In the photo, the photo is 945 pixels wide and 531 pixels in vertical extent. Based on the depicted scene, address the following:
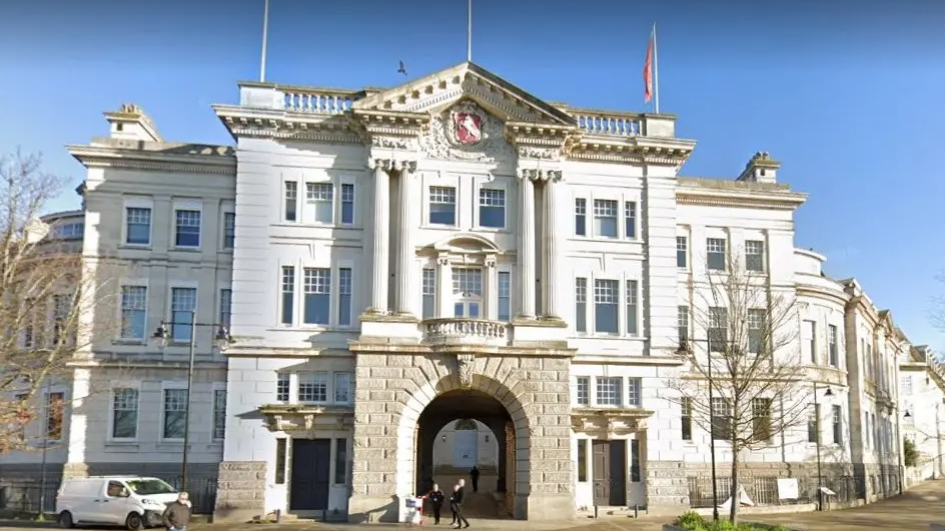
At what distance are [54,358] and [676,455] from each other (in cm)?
2575

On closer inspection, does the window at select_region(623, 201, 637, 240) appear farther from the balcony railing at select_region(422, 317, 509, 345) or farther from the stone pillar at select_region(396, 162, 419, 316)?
the stone pillar at select_region(396, 162, 419, 316)

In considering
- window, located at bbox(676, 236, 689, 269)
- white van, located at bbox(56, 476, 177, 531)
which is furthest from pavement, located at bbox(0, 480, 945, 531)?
window, located at bbox(676, 236, 689, 269)

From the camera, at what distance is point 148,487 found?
32.5m

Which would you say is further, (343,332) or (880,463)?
(880,463)

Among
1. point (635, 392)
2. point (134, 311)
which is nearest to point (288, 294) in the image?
point (134, 311)

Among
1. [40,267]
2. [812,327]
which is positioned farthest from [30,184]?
[812,327]

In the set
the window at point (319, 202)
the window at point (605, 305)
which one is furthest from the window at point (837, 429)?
the window at point (319, 202)

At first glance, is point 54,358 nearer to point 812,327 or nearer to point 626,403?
point 626,403

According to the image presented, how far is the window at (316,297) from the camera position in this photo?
3731cm

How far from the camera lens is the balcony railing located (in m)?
34.8

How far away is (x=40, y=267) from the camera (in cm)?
3353

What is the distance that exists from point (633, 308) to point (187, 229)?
20.5 meters

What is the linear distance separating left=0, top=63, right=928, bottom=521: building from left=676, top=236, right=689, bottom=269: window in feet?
12.5

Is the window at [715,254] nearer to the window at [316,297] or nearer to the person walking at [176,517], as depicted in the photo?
the window at [316,297]
